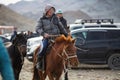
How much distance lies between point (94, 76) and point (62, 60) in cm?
586

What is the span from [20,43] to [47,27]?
123cm

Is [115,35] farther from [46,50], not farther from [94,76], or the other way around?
[46,50]

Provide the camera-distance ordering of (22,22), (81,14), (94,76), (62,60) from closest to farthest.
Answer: (62,60), (94,76), (22,22), (81,14)

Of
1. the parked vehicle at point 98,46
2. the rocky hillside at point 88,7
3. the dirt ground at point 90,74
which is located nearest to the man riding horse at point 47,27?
the dirt ground at point 90,74

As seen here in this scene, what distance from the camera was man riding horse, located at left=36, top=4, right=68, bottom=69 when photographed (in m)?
10.4

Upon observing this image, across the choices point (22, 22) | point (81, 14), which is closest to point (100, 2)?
point (81, 14)

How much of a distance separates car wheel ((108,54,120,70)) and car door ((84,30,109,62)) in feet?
1.09

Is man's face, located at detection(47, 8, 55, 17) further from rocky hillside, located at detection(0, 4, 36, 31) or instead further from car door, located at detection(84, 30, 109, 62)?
rocky hillside, located at detection(0, 4, 36, 31)

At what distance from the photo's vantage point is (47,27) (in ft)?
34.6

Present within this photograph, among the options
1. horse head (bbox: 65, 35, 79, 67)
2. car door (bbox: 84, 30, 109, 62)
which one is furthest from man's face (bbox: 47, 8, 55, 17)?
car door (bbox: 84, 30, 109, 62)

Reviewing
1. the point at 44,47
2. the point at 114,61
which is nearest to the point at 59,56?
the point at 44,47

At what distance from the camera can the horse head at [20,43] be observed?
36.6 ft

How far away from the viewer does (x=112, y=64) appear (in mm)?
17641

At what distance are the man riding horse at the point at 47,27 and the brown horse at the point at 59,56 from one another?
9.2 inches
